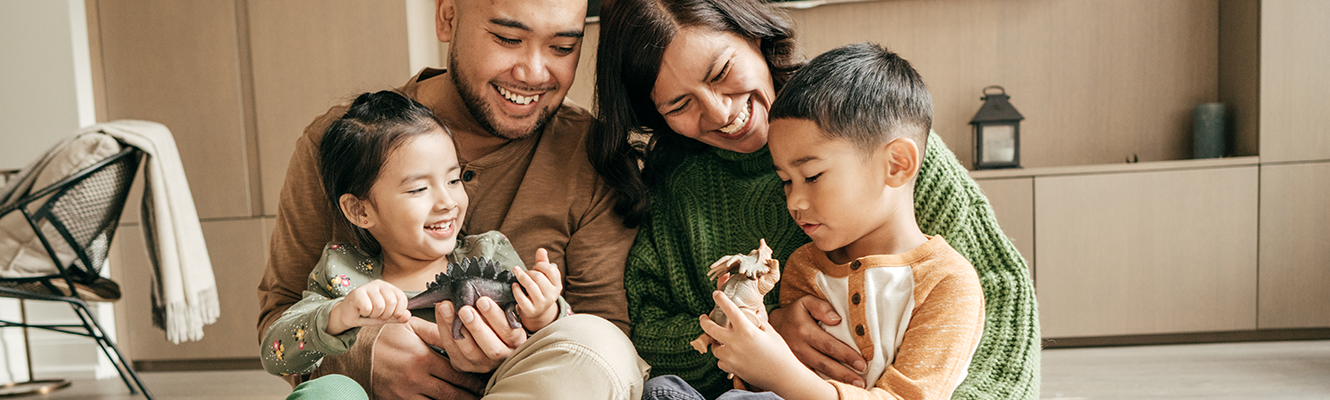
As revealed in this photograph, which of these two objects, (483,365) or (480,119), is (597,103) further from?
(483,365)

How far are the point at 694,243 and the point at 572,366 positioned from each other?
453 mm

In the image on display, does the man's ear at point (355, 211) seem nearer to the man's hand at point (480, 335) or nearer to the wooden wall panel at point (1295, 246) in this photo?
the man's hand at point (480, 335)

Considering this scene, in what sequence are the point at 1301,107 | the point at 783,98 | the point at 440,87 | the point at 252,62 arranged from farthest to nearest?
the point at 252,62
the point at 1301,107
the point at 440,87
the point at 783,98

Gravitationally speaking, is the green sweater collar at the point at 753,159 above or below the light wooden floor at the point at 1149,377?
above

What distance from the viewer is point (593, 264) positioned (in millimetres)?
1317

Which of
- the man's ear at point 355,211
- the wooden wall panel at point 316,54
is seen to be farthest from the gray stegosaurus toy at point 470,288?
the wooden wall panel at point 316,54

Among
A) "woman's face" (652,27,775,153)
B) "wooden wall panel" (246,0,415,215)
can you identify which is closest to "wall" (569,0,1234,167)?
"wooden wall panel" (246,0,415,215)

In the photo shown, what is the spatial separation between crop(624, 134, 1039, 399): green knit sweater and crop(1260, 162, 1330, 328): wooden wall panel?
2.51 meters

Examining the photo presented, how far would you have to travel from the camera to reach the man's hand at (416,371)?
3.59ft

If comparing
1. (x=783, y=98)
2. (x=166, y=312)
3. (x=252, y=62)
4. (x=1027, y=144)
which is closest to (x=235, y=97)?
(x=252, y=62)

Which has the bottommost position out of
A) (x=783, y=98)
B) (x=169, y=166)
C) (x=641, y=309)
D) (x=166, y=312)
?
(x=166, y=312)

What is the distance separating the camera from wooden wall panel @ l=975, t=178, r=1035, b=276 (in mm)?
2941

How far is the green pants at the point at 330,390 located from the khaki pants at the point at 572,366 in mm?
165

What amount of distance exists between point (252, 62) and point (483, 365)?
105 inches
